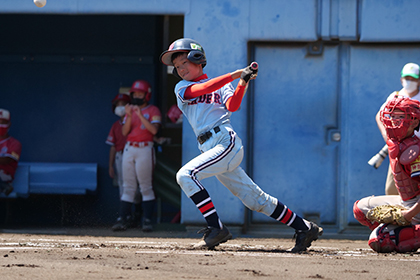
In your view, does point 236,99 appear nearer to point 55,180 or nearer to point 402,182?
point 402,182

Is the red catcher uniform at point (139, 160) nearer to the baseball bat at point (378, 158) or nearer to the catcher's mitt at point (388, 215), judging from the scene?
the baseball bat at point (378, 158)

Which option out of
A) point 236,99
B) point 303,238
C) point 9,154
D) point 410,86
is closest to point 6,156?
point 9,154

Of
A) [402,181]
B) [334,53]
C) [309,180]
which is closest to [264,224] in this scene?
[309,180]

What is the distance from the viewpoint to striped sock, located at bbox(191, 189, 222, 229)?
4.77 meters

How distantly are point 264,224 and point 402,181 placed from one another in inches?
111

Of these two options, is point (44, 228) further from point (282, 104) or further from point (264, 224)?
point (282, 104)

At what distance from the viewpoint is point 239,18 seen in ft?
24.0

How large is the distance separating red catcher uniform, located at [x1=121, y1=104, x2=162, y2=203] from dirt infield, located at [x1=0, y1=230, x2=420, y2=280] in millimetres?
2458

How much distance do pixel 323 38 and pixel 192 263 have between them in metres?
4.07

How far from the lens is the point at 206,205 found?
4805 millimetres

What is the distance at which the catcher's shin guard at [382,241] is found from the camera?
4.94 m

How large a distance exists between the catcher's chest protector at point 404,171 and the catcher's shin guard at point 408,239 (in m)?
0.24

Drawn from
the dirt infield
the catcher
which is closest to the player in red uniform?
the dirt infield

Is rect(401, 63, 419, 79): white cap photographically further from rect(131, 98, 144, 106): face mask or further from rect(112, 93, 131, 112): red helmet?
rect(112, 93, 131, 112): red helmet
